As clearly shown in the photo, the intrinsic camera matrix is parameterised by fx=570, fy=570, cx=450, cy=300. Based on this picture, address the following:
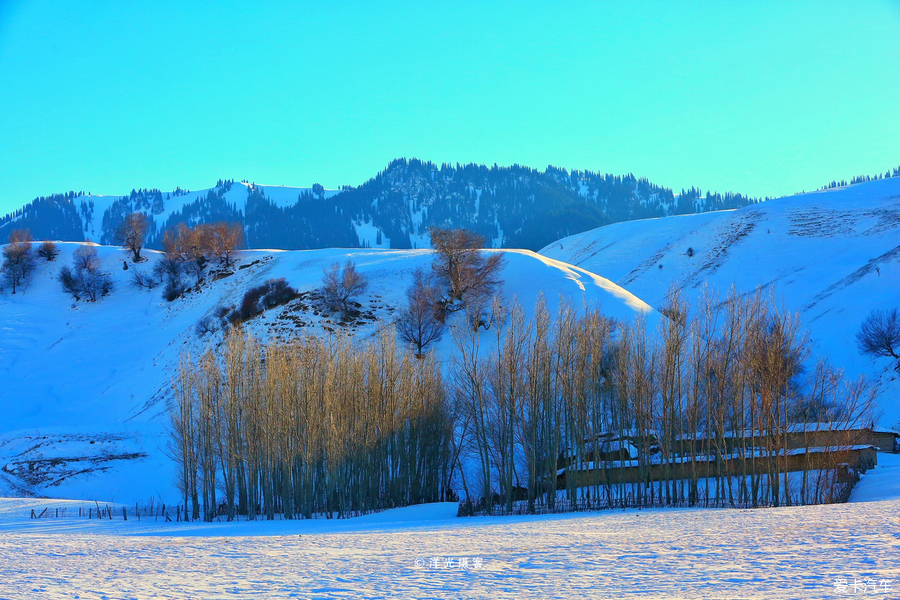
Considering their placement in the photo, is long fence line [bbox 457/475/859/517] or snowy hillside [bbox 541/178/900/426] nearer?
long fence line [bbox 457/475/859/517]

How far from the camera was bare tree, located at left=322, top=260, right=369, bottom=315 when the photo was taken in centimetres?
5175

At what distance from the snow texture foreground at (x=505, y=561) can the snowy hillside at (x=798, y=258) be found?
33.7 metres

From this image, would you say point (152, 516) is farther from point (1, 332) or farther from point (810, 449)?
point (1, 332)

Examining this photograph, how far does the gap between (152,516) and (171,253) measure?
52412 millimetres

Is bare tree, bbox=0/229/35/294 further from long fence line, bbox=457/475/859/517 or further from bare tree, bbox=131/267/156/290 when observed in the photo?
long fence line, bbox=457/475/859/517

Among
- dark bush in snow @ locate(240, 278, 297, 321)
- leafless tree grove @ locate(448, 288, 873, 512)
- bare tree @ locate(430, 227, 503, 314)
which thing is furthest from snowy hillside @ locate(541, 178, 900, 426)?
dark bush in snow @ locate(240, 278, 297, 321)

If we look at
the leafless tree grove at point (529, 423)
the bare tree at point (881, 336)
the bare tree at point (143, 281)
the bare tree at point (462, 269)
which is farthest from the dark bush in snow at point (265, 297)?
the bare tree at point (881, 336)

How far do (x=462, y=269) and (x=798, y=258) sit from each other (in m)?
44.4

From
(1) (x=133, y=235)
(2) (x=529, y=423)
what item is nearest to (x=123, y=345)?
(1) (x=133, y=235)

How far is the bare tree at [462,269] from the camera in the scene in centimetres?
5059

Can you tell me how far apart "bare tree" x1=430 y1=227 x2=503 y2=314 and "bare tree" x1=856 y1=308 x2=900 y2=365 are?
29.3m

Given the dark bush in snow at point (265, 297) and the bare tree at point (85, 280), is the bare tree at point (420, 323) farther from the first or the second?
the bare tree at point (85, 280)

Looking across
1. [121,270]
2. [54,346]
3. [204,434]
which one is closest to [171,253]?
[121,270]

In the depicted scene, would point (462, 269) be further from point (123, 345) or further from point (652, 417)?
point (123, 345)
